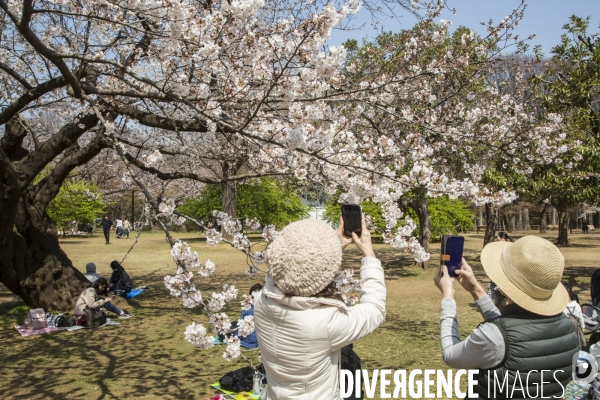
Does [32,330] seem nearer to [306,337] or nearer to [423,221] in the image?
[306,337]

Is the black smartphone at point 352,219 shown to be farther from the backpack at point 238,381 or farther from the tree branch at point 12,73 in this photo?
the tree branch at point 12,73

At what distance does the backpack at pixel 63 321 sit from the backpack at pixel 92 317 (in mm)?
160

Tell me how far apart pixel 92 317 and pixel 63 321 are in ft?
1.23

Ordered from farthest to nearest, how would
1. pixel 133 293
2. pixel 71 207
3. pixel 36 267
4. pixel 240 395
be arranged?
pixel 71 207 < pixel 133 293 < pixel 36 267 < pixel 240 395

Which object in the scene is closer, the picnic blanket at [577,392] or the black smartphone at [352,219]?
the black smartphone at [352,219]

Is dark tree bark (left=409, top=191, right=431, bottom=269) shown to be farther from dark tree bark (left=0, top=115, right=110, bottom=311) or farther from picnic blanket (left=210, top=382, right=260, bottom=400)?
picnic blanket (left=210, top=382, right=260, bottom=400)

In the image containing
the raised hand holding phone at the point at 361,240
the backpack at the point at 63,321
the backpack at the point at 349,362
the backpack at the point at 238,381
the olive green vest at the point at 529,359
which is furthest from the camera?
the backpack at the point at 63,321

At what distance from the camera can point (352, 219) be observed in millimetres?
1962

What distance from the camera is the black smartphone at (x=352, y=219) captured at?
6.42ft

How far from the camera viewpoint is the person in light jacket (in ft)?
5.23

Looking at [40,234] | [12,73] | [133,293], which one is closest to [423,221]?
[133,293]

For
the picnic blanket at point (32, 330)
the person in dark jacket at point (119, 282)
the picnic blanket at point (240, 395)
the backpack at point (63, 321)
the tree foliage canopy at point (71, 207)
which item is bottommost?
the picnic blanket at point (32, 330)

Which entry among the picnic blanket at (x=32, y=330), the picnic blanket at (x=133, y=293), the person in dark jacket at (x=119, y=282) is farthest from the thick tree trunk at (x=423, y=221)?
the picnic blanket at (x=32, y=330)

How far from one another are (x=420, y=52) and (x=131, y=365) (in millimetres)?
6736
